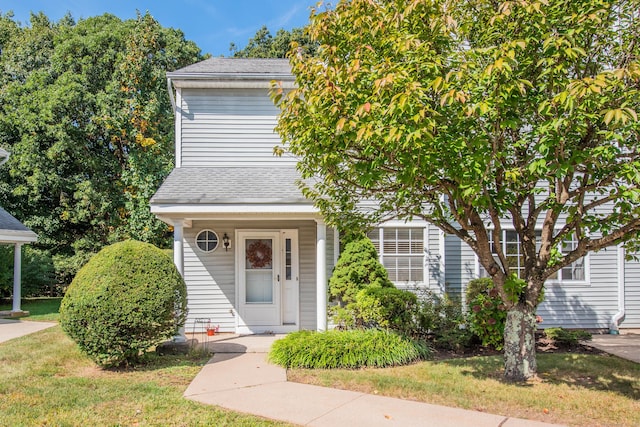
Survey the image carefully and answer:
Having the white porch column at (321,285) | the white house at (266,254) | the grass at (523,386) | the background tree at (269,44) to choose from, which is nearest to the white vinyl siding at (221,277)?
the white house at (266,254)

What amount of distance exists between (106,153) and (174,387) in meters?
15.8

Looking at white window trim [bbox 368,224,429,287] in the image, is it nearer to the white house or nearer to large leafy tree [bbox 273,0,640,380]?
the white house

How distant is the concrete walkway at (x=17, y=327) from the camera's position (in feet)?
30.1

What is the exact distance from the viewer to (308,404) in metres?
4.96

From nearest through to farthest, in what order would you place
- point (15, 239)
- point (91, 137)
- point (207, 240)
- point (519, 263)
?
point (207, 240) → point (519, 263) → point (15, 239) → point (91, 137)

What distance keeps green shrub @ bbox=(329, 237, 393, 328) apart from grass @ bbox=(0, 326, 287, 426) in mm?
2814

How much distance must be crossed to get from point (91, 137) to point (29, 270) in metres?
5.75

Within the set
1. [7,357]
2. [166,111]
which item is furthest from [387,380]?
[166,111]

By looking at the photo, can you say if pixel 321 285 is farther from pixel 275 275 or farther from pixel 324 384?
pixel 324 384

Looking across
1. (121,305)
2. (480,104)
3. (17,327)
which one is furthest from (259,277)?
(480,104)

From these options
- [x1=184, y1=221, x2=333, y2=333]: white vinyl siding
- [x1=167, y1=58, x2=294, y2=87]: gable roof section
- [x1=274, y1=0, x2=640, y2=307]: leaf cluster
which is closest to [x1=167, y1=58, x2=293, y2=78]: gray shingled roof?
[x1=167, y1=58, x2=294, y2=87]: gable roof section

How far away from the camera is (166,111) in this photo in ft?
56.7

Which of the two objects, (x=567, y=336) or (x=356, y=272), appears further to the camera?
(x=356, y=272)

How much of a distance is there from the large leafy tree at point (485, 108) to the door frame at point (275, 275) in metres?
3.93
